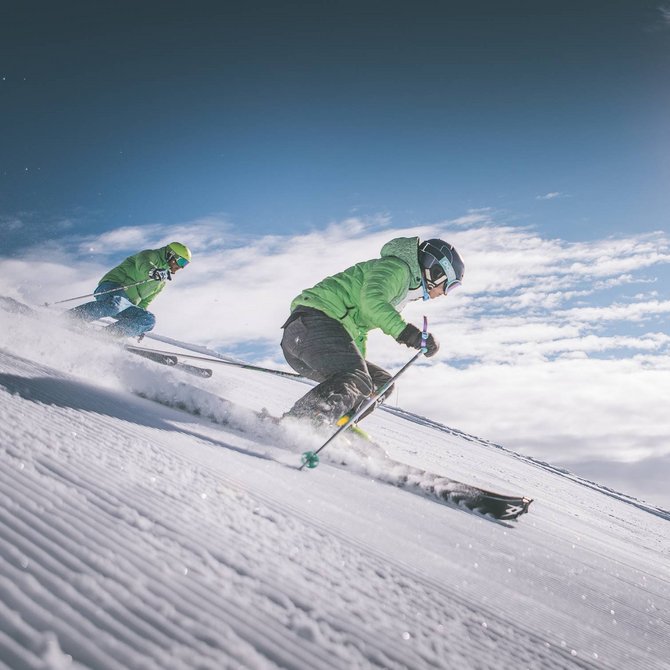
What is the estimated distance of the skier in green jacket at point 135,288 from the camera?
839 cm

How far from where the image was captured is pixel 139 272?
8945 millimetres

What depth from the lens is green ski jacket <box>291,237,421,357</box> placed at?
429 cm

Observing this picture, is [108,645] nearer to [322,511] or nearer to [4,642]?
[4,642]

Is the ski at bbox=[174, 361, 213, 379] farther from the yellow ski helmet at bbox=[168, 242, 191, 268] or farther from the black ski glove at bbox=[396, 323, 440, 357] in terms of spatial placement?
the black ski glove at bbox=[396, 323, 440, 357]

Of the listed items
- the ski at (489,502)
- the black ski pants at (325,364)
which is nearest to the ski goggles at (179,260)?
the black ski pants at (325,364)

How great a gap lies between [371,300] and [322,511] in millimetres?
2623

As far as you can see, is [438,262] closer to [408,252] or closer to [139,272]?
[408,252]

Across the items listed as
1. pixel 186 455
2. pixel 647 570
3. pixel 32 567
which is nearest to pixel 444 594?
pixel 32 567

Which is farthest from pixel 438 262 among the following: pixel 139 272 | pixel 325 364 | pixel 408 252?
pixel 139 272

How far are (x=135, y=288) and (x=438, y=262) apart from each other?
6.38m

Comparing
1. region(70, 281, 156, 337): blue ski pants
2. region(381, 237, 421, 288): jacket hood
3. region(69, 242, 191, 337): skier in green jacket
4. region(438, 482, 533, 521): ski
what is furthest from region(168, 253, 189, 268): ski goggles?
region(438, 482, 533, 521): ski

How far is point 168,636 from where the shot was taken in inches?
29.7

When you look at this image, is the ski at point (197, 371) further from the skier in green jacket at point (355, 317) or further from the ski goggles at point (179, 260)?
the skier in green jacket at point (355, 317)

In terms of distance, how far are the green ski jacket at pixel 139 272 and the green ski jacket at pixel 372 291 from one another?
5.36 m
